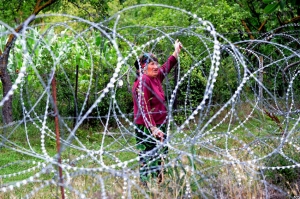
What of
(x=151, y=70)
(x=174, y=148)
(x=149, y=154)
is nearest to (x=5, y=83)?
(x=151, y=70)

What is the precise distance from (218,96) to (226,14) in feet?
5.53

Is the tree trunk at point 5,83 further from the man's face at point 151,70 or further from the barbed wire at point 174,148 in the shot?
the man's face at point 151,70

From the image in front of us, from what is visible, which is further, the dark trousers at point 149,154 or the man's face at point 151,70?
the man's face at point 151,70

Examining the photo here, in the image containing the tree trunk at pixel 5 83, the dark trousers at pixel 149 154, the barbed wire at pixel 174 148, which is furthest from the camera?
the tree trunk at pixel 5 83

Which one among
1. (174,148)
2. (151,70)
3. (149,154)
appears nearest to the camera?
(174,148)

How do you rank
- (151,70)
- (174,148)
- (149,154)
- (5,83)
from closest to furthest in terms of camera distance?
(174,148), (149,154), (151,70), (5,83)

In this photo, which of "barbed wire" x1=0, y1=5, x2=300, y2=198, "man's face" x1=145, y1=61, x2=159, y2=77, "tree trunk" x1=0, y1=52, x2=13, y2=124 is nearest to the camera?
"barbed wire" x1=0, y1=5, x2=300, y2=198

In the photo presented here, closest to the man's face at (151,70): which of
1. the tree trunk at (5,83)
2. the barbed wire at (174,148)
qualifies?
the barbed wire at (174,148)

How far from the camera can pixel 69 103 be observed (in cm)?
988

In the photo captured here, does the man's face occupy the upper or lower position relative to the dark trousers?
upper

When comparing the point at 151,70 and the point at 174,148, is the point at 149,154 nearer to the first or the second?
the point at 151,70

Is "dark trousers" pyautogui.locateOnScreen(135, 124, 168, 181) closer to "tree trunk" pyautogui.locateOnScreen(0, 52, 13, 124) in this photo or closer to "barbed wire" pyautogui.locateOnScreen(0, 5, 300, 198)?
"barbed wire" pyautogui.locateOnScreen(0, 5, 300, 198)

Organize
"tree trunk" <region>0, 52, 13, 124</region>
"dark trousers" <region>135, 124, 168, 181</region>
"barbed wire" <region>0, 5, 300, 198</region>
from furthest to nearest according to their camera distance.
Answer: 1. "tree trunk" <region>0, 52, 13, 124</region>
2. "dark trousers" <region>135, 124, 168, 181</region>
3. "barbed wire" <region>0, 5, 300, 198</region>

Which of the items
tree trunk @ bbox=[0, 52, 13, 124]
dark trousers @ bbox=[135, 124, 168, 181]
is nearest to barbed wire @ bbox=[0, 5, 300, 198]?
dark trousers @ bbox=[135, 124, 168, 181]
